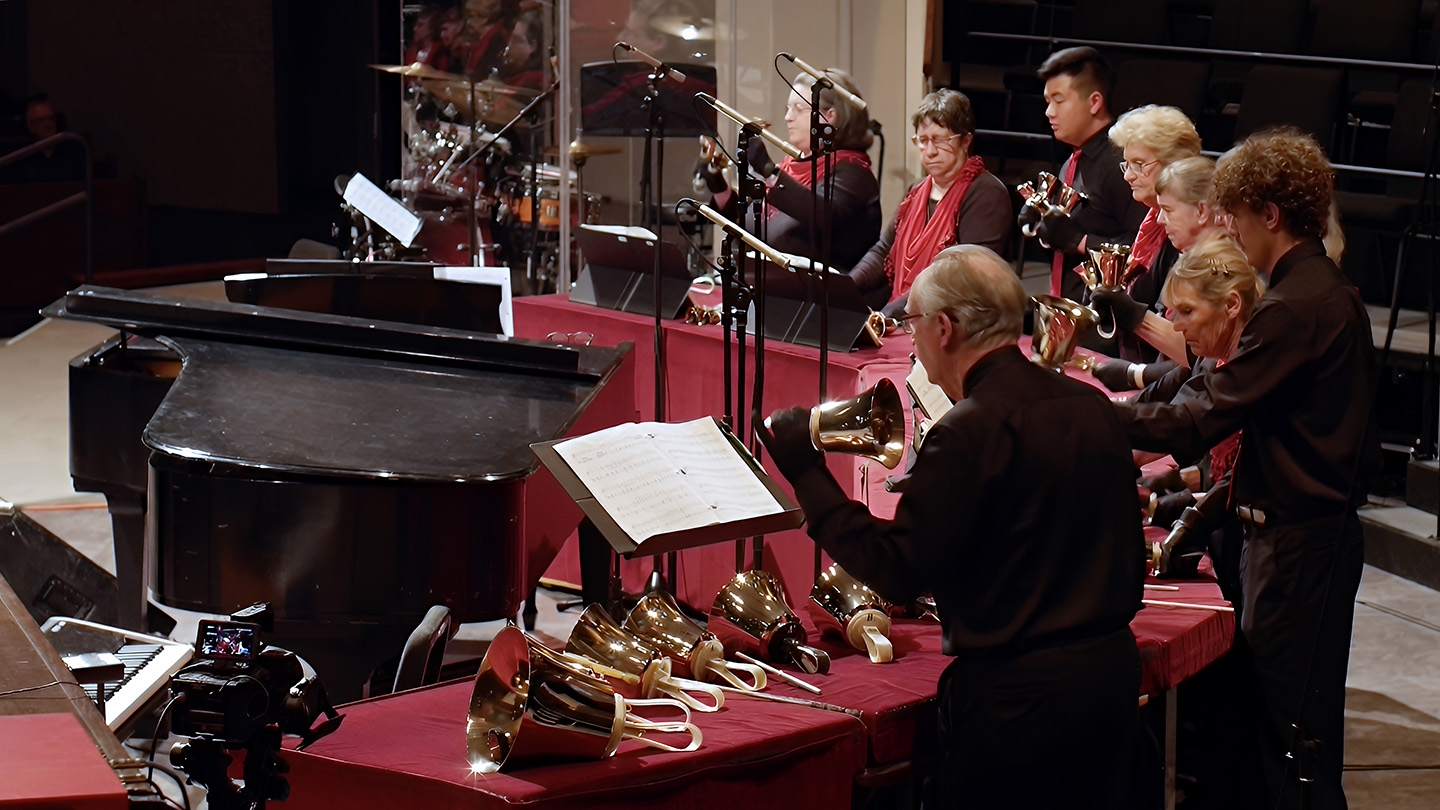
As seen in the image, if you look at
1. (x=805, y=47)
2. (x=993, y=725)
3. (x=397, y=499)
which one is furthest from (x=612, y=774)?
(x=805, y=47)

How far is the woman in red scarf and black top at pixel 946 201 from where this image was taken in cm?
512

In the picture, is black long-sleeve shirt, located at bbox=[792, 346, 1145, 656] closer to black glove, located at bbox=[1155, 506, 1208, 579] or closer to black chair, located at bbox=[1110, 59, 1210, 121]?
black glove, located at bbox=[1155, 506, 1208, 579]

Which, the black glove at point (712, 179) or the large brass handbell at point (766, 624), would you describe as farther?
the black glove at point (712, 179)

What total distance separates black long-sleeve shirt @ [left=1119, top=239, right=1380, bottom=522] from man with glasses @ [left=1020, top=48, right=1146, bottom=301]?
1.90m

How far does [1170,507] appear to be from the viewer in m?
3.43

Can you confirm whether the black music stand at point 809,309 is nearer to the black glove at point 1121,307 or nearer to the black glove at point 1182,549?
the black glove at point 1121,307

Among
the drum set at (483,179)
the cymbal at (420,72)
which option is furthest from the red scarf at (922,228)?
the cymbal at (420,72)

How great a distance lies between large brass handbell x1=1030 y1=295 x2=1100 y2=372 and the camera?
10.6 ft

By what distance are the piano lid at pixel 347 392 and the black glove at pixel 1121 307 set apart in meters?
1.38

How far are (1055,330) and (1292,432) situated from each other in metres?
0.53

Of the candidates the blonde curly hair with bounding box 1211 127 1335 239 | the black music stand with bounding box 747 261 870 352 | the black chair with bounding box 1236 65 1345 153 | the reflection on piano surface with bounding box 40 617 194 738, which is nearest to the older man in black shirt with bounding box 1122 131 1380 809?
the blonde curly hair with bounding box 1211 127 1335 239

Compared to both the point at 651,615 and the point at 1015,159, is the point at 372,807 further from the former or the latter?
the point at 1015,159

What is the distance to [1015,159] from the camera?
8.91 metres

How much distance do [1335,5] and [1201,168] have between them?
4262 millimetres
